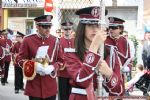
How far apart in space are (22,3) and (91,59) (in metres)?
24.4

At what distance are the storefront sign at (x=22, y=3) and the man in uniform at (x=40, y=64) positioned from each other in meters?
19.9

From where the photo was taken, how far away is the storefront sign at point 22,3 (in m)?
27.0

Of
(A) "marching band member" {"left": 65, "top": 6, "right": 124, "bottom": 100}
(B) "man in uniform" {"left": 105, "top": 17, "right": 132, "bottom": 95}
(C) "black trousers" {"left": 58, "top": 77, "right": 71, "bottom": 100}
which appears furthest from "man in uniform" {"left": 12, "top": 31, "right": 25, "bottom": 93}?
(A) "marching band member" {"left": 65, "top": 6, "right": 124, "bottom": 100}

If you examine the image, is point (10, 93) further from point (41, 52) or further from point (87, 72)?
point (87, 72)

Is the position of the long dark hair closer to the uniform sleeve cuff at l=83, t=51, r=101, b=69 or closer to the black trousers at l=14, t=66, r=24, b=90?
the uniform sleeve cuff at l=83, t=51, r=101, b=69

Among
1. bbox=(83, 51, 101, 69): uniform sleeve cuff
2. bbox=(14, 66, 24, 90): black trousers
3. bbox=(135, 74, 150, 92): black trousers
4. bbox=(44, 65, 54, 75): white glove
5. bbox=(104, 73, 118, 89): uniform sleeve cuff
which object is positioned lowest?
bbox=(14, 66, 24, 90): black trousers

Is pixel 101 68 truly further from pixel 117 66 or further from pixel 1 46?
pixel 1 46

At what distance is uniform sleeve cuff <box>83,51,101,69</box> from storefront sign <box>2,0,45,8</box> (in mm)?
23294

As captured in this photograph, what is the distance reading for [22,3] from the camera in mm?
27750

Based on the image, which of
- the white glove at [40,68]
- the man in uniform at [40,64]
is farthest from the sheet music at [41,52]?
the white glove at [40,68]

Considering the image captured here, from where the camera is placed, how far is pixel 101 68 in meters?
3.77

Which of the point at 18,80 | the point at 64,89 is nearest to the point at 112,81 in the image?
the point at 64,89

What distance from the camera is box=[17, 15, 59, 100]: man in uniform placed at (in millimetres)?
6809

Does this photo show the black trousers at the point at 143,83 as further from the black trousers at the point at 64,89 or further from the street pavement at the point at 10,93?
the black trousers at the point at 64,89
